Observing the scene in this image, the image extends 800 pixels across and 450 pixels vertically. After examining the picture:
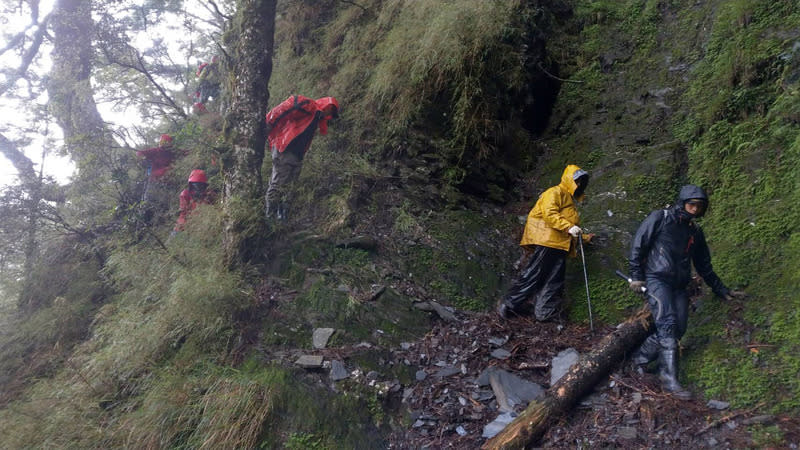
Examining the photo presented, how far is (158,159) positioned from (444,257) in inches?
226

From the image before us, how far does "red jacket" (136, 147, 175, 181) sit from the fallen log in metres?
7.35

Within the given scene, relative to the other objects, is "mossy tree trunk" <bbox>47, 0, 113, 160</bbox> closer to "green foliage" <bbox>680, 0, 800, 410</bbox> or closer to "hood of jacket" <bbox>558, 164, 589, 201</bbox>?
"hood of jacket" <bbox>558, 164, 589, 201</bbox>

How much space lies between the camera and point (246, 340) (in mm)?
4844

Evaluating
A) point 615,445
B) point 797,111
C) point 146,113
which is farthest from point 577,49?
point 146,113

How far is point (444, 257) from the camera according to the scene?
611cm

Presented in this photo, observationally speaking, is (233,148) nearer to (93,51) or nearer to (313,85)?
(313,85)

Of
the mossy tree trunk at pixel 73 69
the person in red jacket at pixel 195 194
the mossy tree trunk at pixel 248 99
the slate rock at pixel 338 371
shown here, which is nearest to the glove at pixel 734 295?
the slate rock at pixel 338 371

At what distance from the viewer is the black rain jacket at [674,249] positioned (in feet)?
13.9

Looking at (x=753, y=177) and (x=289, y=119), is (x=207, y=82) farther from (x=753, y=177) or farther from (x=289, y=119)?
(x=753, y=177)

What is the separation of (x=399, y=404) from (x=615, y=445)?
6.25 ft

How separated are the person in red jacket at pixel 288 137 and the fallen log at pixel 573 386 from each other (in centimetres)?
440

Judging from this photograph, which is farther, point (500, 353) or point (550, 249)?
point (550, 249)

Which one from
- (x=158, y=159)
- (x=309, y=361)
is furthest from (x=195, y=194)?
(x=309, y=361)

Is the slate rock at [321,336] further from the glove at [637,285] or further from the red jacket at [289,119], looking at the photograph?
the glove at [637,285]
